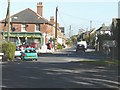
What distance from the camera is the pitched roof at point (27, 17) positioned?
3223 inches

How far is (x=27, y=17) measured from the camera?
8388 centimetres

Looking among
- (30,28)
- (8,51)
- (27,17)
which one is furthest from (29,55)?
(27,17)

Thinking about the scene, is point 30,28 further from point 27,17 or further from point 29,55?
point 29,55

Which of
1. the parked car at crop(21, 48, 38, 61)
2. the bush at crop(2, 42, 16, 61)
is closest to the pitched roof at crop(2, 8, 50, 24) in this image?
the parked car at crop(21, 48, 38, 61)

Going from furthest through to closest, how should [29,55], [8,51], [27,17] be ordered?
[27,17] → [29,55] → [8,51]

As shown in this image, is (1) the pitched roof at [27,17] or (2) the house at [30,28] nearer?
(2) the house at [30,28]

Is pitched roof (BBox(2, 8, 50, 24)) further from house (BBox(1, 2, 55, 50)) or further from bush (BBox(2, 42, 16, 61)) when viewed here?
bush (BBox(2, 42, 16, 61))

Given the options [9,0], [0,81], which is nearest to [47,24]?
[9,0]

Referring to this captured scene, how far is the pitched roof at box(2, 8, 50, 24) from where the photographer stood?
81875 millimetres

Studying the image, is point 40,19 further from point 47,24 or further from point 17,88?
point 17,88

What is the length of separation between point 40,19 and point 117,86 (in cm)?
6696

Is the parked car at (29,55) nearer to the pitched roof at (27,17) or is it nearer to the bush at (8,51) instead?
the bush at (8,51)

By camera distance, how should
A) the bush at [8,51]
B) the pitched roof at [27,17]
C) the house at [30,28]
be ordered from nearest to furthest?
the bush at [8,51], the house at [30,28], the pitched roof at [27,17]

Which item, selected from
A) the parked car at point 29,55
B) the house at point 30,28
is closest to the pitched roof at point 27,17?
the house at point 30,28
